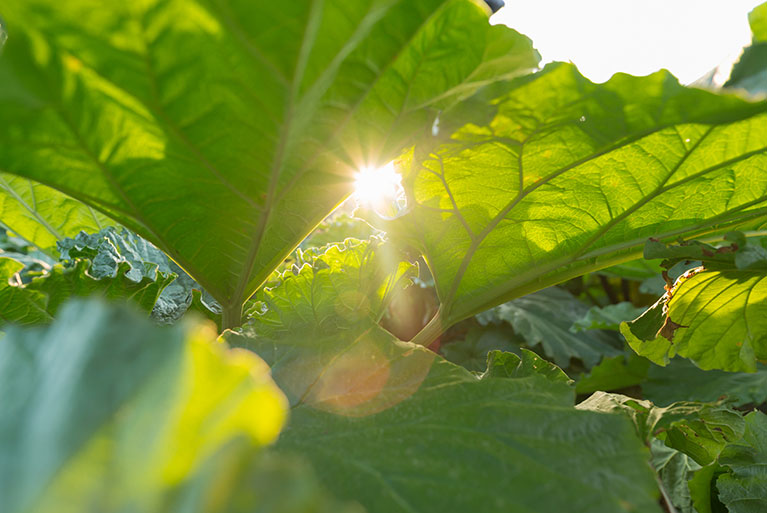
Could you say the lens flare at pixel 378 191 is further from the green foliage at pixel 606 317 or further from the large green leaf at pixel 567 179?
the green foliage at pixel 606 317

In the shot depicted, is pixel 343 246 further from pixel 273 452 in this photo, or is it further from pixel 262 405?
pixel 262 405

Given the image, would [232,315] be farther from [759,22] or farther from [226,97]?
[759,22]

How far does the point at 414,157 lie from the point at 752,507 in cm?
75

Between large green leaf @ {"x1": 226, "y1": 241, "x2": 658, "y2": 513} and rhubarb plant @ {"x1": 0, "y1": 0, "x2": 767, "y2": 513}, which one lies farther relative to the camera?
large green leaf @ {"x1": 226, "y1": 241, "x2": 658, "y2": 513}

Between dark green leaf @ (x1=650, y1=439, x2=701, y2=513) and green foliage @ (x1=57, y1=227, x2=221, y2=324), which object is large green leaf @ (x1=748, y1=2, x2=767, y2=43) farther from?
green foliage @ (x1=57, y1=227, x2=221, y2=324)

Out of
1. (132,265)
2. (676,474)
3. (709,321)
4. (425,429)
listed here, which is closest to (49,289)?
(132,265)

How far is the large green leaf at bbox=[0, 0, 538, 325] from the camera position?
1.53 ft

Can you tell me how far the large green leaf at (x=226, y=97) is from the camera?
47cm

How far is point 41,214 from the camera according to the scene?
38.3 inches

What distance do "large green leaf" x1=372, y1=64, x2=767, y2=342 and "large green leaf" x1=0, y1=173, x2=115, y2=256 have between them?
1.91 feet

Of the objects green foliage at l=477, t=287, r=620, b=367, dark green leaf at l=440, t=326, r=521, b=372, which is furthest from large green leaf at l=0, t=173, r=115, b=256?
green foliage at l=477, t=287, r=620, b=367

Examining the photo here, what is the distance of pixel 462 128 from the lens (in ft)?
2.12

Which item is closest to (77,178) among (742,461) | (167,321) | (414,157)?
(167,321)

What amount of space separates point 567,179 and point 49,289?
0.65 meters
